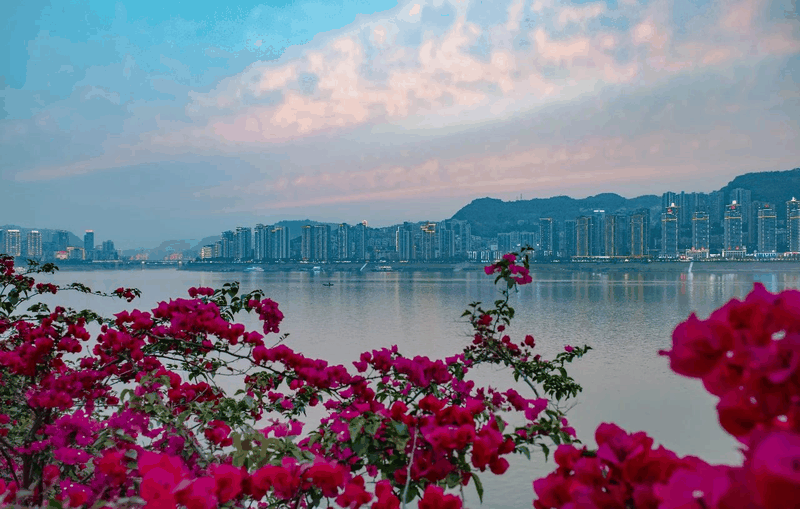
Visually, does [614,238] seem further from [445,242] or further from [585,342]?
[585,342]

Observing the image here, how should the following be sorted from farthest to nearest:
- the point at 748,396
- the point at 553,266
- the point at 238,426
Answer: the point at 553,266 < the point at 238,426 < the point at 748,396

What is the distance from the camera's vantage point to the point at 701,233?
292 feet

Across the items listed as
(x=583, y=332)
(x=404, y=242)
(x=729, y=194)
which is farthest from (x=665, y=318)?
(x=729, y=194)

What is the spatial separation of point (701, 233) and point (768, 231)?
896cm

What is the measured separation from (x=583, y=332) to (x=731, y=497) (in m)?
17.2

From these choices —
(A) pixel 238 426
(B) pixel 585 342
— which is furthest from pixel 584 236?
(A) pixel 238 426

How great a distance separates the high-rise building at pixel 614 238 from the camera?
88188mm

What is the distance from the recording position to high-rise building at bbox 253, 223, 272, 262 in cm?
9244

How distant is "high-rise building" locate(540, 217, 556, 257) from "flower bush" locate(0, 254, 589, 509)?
304ft

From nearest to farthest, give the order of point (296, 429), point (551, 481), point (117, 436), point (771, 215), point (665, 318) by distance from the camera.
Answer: point (551, 481) < point (117, 436) < point (296, 429) < point (665, 318) < point (771, 215)

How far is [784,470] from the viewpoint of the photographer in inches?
16.2

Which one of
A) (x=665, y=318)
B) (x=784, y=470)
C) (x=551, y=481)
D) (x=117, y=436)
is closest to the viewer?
(x=784, y=470)

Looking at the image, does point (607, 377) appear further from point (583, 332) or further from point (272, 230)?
point (272, 230)

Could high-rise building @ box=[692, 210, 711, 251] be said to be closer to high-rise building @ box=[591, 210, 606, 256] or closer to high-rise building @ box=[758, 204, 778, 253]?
high-rise building @ box=[758, 204, 778, 253]
